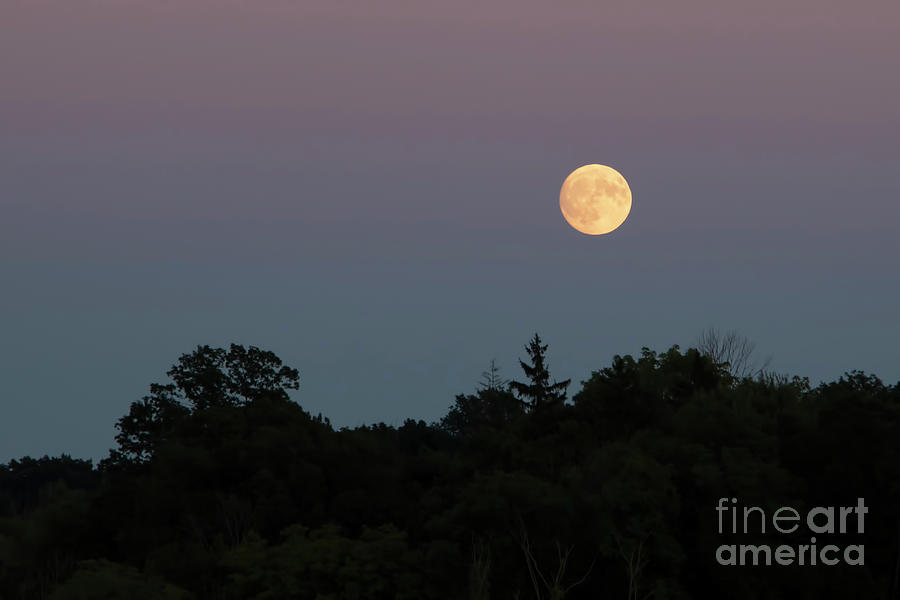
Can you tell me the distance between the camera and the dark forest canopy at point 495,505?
98.0ft

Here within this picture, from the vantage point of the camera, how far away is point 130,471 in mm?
45062

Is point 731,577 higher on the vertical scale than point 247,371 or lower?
lower

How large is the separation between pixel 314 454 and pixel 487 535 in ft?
39.5

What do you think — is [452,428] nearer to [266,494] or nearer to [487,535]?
[266,494]

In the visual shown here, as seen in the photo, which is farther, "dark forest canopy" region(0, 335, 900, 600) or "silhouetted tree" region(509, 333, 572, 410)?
"silhouetted tree" region(509, 333, 572, 410)

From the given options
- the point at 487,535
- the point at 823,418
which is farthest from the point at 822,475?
the point at 487,535

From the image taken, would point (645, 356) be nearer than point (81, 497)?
No

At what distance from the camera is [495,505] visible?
29.7 m

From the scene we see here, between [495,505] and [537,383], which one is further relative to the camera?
[537,383]

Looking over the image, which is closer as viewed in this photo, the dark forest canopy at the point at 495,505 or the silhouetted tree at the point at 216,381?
the dark forest canopy at the point at 495,505

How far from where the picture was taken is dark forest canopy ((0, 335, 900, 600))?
98.0ft

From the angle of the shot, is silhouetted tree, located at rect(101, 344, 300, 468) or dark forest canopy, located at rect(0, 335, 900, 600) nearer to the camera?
dark forest canopy, located at rect(0, 335, 900, 600)

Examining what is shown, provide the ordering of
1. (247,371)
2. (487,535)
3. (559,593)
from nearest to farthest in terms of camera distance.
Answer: (559,593) < (487,535) < (247,371)

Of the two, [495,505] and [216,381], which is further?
[216,381]
